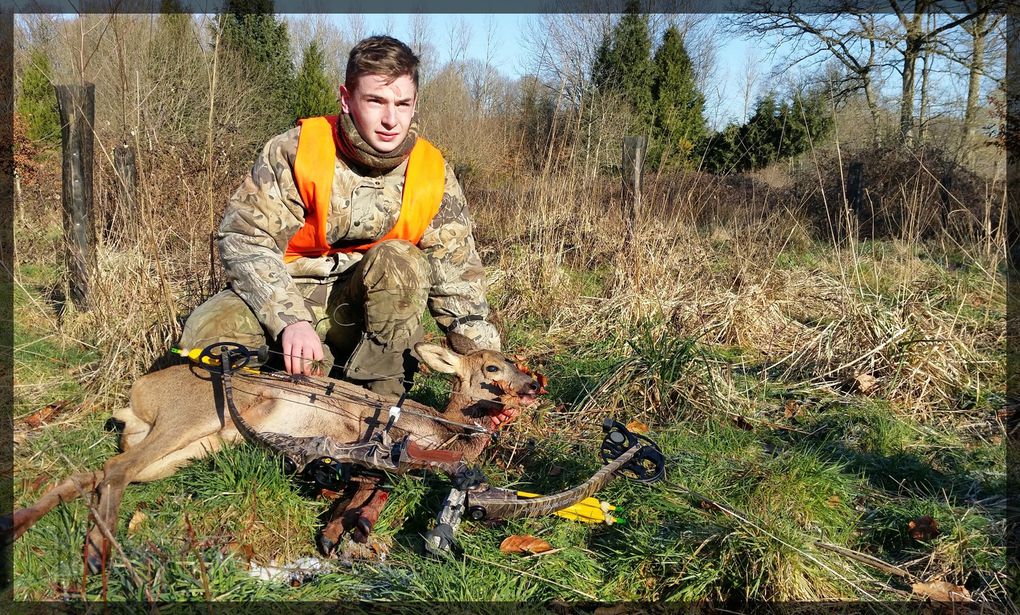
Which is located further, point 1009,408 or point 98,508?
point 1009,408

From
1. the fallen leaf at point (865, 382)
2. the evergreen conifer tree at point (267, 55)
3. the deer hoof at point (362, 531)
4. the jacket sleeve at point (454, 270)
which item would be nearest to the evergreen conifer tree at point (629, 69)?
the jacket sleeve at point (454, 270)

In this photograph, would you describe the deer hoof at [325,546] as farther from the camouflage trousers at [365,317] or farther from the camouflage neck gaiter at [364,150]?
the camouflage neck gaiter at [364,150]

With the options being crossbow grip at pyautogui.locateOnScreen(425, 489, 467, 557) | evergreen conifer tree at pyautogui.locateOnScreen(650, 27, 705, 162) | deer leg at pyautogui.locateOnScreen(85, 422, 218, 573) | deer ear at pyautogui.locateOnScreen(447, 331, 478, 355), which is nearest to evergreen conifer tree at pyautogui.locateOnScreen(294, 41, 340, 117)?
evergreen conifer tree at pyautogui.locateOnScreen(650, 27, 705, 162)

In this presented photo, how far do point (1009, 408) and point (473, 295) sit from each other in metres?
3.10

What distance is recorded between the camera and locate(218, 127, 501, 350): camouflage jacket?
355cm

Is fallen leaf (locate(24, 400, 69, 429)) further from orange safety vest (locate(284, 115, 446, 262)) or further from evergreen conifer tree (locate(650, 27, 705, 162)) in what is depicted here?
evergreen conifer tree (locate(650, 27, 705, 162))

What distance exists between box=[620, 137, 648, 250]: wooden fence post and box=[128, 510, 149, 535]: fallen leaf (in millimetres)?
4128

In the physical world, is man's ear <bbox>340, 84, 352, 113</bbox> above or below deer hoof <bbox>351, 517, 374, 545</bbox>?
above

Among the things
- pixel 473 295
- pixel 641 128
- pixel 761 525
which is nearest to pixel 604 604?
pixel 761 525

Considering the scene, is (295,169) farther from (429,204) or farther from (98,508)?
(98,508)

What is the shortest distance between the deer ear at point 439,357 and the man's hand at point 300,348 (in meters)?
0.46

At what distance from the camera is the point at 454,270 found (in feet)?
13.7

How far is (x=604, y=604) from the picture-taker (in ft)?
7.91

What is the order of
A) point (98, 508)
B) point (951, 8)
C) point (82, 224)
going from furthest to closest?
1. point (951, 8)
2. point (82, 224)
3. point (98, 508)
